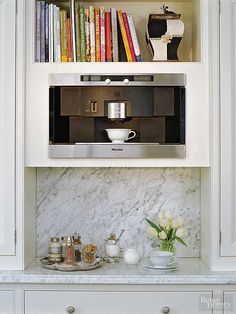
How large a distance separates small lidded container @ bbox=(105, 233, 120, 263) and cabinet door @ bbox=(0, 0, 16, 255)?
55 cm

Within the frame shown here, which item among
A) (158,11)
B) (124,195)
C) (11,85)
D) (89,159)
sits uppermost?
(158,11)

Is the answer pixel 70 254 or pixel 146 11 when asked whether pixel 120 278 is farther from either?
pixel 146 11

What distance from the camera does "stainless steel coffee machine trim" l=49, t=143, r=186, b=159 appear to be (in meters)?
2.85

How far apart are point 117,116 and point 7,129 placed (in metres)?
0.58

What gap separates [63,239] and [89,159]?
53cm

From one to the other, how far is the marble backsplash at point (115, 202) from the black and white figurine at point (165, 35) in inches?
26.8

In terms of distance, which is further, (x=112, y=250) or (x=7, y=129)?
(x=112, y=250)

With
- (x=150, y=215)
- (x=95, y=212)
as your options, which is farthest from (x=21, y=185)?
(x=150, y=215)

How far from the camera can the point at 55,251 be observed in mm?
2977

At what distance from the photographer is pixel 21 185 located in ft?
9.21

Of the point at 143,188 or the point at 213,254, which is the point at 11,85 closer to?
the point at 143,188

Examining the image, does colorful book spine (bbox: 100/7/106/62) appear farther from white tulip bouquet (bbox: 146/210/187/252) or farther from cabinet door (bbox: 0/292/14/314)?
cabinet door (bbox: 0/292/14/314)

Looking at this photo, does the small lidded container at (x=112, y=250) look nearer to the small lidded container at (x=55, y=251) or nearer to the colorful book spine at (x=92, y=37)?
the small lidded container at (x=55, y=251)

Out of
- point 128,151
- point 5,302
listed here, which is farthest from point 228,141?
point 5,302
